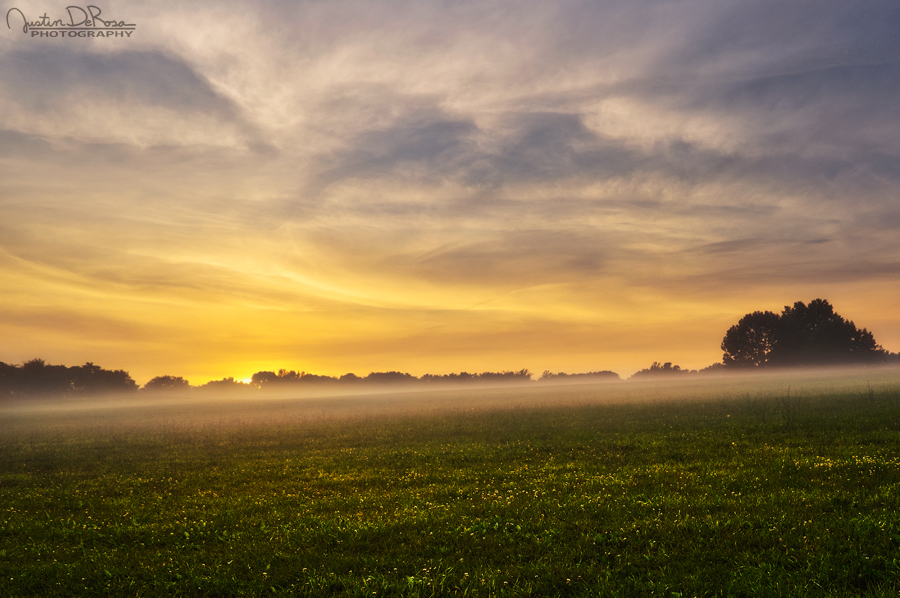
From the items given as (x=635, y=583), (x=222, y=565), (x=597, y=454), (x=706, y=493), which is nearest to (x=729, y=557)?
(x=635, y=583)

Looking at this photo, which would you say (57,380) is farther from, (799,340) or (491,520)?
(799,340)

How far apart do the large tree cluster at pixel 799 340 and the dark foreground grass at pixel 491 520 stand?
14173cm

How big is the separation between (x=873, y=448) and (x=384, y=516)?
19.7 metres

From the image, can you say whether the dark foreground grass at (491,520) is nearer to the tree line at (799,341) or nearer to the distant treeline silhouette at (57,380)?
the tree line at (799,341)

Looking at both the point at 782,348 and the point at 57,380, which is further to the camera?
the point at 57,380

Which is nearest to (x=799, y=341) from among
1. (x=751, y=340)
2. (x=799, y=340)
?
(x=799, y=340)

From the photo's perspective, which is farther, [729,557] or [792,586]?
[729,557]

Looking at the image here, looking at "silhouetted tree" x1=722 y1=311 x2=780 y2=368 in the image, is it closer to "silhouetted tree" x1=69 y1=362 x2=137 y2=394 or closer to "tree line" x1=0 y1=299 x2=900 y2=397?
"tree line" x1=0 y1=299 x2=900 y2=397

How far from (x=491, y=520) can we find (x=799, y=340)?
556 ft

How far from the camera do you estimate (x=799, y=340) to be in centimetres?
14588

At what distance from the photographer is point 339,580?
10.1 metres

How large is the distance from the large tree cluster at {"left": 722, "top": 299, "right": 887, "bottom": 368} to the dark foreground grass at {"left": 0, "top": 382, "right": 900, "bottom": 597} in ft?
465

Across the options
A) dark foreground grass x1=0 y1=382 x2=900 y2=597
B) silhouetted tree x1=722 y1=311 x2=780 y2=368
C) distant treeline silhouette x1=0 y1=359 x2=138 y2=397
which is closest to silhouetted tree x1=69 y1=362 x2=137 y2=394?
distant treeline silhouette x1=0 y1=359 x2=138 y2=397

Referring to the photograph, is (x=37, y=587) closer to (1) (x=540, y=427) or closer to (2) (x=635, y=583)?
(2) (x=635, y=583)
